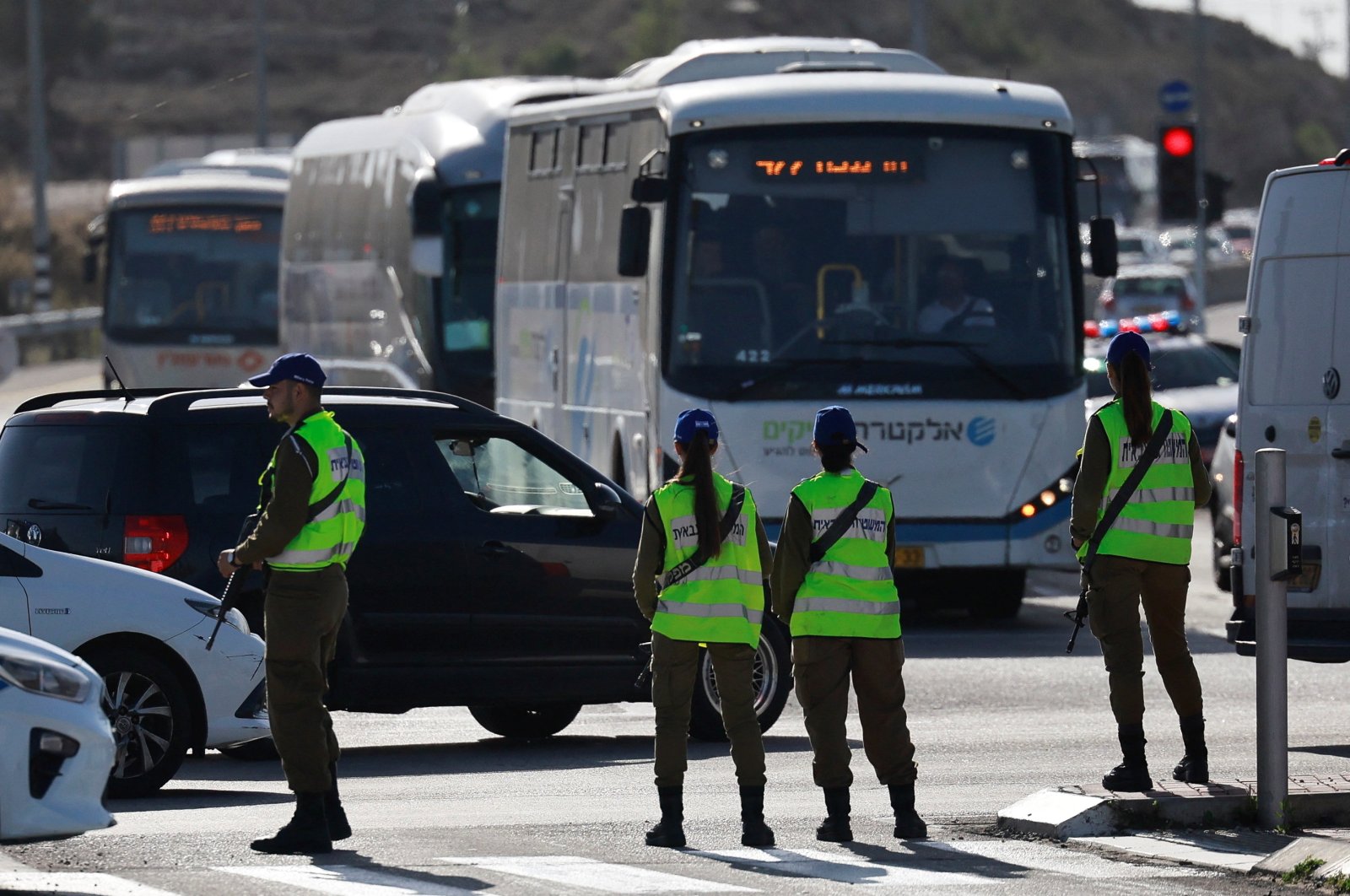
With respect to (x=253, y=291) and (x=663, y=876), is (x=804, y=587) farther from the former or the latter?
(x=253, y=291)

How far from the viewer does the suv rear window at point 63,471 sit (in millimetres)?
12281

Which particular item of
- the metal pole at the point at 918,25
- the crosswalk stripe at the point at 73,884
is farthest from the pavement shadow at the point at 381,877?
the metal pole at the point at 918,25

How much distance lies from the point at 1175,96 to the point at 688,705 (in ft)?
102

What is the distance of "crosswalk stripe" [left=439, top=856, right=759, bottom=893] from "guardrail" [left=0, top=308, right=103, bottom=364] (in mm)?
42496

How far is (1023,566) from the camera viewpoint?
58.7 ft

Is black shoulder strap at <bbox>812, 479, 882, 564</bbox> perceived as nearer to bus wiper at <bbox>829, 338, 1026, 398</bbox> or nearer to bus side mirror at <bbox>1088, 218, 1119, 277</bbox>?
bus wiper at <bbox>829, 338, 1026, 398</bbox>

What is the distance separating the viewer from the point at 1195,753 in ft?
34.1

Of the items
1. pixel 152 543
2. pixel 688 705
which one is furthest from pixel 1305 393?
pixel 152 543

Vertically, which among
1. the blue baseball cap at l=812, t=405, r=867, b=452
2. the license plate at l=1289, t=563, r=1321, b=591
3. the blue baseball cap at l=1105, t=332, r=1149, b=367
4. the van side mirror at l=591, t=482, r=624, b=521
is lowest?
the license plate at l=1289, t=563, r=1321, b=591

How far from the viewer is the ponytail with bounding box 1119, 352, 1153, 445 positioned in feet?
33.8

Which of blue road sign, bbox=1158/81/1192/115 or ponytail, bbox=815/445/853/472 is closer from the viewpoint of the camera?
ponytail, bbox=815/445/853/472

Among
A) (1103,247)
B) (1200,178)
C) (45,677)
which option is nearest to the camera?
(45,677)

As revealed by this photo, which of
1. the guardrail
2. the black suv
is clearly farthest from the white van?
the guardrail

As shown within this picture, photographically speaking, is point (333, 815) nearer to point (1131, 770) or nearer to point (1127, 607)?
point (1131, 770)
